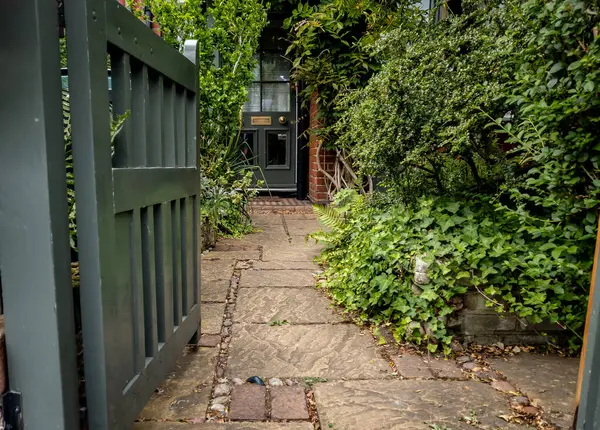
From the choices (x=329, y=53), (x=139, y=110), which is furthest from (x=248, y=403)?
(x=329, y=53)

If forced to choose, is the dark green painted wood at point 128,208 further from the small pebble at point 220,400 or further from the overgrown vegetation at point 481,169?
the overgrown vegetation at point 481,169

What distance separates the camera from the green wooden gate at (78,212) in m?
0.91

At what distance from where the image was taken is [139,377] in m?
1.28

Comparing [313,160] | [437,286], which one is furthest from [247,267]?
[313,160]

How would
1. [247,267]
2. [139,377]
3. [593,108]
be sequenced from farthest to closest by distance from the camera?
[247,267], [593,108], [139,377]

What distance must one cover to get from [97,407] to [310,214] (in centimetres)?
431

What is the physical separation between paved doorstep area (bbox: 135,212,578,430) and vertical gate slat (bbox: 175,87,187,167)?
0.83 metres

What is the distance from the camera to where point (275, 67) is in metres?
6.30

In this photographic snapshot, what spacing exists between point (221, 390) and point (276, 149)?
5087mm

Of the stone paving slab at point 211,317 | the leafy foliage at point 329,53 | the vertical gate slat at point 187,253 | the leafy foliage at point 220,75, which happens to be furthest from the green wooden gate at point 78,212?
the leafy foliage at point 329,53

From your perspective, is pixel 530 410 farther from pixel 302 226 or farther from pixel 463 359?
pixel 302 226

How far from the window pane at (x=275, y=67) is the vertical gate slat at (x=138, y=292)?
539 centimetres

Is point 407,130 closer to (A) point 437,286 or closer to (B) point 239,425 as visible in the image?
(A) point 437,286

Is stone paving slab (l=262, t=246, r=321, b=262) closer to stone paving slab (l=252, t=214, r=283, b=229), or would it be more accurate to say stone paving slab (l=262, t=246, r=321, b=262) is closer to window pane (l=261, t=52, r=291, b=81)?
stone paving slab (l=252, t=214, r=283, b=229)
